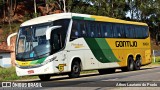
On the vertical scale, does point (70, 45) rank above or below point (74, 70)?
above

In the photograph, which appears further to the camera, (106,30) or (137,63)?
(137,63)

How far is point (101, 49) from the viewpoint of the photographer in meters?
26.5

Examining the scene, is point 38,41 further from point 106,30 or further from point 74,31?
point 106,30

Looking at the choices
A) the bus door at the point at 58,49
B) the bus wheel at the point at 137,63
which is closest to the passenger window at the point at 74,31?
the bus door at the point at 58,49

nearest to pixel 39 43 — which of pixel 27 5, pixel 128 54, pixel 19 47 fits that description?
pixel 19 47

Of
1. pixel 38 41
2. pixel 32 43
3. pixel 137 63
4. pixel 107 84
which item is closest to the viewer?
pixel 107 84

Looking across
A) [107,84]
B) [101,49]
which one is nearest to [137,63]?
[101,49]

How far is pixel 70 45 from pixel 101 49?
4006mm

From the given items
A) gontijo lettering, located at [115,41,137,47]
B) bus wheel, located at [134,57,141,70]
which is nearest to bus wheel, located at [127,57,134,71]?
bus wheel, located at [134,57,141,70]

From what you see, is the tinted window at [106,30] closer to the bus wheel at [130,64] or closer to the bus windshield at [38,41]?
the bus wheel at [130,64]

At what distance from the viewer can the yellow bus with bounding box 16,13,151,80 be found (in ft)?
70.7

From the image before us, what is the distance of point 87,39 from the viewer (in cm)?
2477

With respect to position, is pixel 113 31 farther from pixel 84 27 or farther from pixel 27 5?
pixel 27 5

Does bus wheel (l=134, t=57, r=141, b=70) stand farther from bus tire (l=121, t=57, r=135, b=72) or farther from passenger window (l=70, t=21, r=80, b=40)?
passenger window (l=70, t=21, r=80, b=40)
